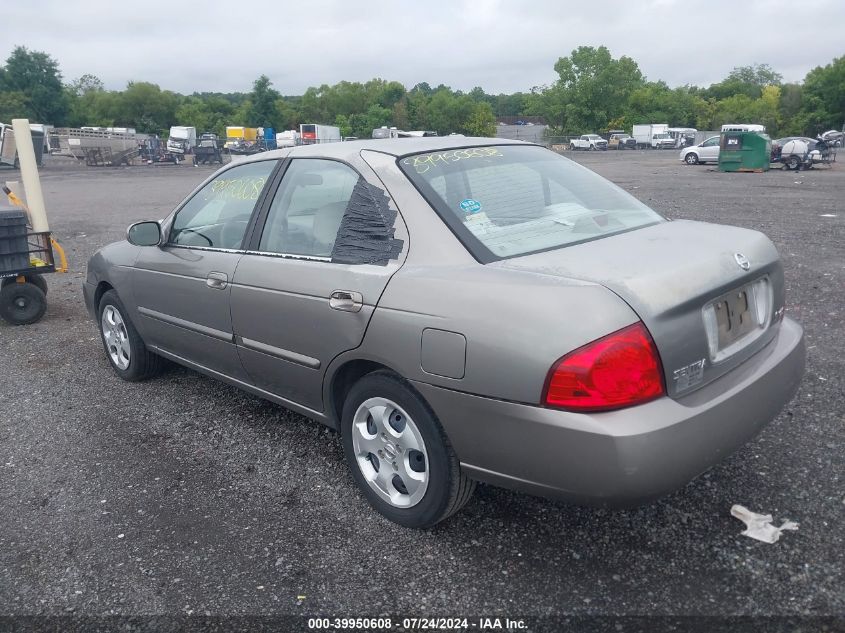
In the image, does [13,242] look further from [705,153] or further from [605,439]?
[705,153]

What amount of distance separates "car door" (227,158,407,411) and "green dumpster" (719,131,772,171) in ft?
94.2

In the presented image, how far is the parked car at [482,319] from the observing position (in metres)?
2.36

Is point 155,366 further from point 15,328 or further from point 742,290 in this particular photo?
point 742,290

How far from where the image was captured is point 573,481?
7.86 ft

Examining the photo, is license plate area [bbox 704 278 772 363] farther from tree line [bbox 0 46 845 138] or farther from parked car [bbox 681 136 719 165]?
tree line [bbox 0 46 845 138]

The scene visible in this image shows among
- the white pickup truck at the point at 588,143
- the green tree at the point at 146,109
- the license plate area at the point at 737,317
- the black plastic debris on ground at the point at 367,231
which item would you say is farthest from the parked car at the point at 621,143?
the black plastic debris on ground at the point at 367,231

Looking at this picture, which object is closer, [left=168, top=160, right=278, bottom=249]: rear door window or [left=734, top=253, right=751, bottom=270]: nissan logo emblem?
[left=734, top=253, right=751, bottom=270]: nissan logo emblem

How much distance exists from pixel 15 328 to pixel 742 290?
6546 millimetres

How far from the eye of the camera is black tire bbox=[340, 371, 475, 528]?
9.02 ft

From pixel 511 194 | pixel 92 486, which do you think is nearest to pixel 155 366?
pixel 92 486

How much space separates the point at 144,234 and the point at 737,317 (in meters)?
3.37

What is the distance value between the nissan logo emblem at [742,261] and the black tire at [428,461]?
4.49 feet

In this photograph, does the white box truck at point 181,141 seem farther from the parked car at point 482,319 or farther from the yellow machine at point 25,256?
the parked car at point 482,319

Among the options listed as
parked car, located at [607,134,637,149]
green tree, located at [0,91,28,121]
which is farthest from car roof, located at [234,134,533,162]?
green tree, located at [0,91,28,121]
